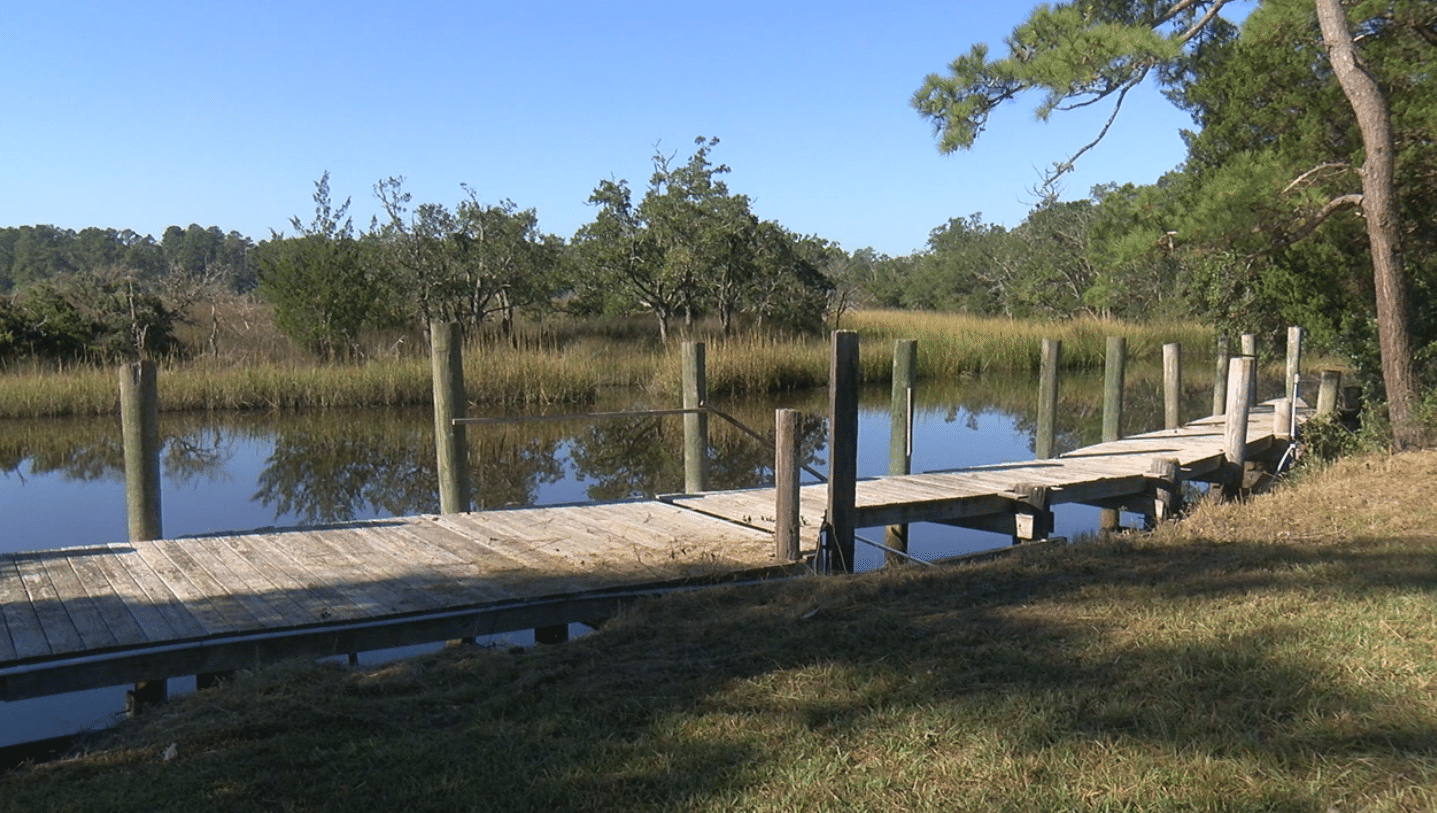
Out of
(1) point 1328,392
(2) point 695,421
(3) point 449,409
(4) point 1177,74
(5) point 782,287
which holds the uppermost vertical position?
(4) point 1177,74

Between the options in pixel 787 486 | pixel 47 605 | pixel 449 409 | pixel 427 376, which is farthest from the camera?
pixel 427 376

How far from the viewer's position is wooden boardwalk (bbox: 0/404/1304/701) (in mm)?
4836

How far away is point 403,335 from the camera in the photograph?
911 inches

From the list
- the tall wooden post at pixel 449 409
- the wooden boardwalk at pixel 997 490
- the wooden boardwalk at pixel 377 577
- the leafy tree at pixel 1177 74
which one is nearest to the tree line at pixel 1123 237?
the leafy tree at pixel 1177 74

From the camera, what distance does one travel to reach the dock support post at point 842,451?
21.1ft

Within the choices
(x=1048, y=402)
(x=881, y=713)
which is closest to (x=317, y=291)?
(x=1048, y=402)

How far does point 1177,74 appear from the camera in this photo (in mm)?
10828

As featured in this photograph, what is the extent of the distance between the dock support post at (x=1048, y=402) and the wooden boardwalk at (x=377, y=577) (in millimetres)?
3380

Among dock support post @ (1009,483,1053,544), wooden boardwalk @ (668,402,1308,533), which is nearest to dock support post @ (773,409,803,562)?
wooden boardwalk @ (668,402,1308,533)

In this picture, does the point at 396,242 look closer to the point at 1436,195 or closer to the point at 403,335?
the point at 403,335

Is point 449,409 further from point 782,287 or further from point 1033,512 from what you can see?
point 782,287

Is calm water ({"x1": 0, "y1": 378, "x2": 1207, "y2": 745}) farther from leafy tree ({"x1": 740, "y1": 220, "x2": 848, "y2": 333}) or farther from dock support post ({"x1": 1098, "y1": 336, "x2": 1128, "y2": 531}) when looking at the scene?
leafy tree ({"x1": 740, "y1": 220, "x2": 848, "y2": 333})

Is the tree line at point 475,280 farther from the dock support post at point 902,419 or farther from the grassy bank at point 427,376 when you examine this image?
the dock support post at point 902,419

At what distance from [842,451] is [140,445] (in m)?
3.89
